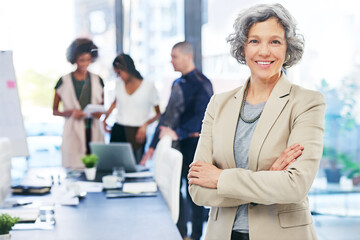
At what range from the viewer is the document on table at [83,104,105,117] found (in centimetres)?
445

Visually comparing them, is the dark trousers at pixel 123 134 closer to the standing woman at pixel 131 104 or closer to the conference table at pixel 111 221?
the standing woman at pixel 131 104

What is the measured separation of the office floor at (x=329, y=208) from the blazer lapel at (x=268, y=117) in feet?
9.15

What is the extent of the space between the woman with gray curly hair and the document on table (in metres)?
2.74

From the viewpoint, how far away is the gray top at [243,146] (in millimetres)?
1710

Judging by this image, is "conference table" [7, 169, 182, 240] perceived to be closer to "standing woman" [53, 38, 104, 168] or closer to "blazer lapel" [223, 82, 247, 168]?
"blazer lapel" [223, 82, 247, 168]

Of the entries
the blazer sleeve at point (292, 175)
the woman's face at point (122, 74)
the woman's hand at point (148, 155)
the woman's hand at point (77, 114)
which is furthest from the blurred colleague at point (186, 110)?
the blazer sleeve at point (292, 175)

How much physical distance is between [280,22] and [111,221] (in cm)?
119

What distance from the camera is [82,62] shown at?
4.40 metres

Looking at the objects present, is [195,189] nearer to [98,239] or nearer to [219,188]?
[219,188]

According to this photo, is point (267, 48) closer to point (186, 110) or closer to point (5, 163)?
point (186, 110)

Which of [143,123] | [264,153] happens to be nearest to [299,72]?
[143,123]

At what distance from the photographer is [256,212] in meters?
1.69

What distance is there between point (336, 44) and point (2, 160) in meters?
3.33

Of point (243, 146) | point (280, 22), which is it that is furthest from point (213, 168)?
point (280, 22)
